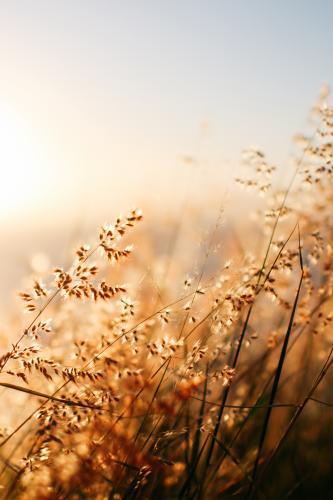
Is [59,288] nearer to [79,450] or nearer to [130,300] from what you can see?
[130,300]

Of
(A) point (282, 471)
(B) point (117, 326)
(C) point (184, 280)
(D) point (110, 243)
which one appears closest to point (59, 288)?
(D) point (110, 243)

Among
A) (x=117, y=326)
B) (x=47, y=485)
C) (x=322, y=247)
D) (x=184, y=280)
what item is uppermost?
(x=322, y=247)

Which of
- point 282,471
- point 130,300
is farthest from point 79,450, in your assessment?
point 282,471

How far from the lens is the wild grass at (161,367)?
5.90 ft

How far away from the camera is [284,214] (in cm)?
260

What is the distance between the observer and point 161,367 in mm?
1905

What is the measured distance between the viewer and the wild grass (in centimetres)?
180

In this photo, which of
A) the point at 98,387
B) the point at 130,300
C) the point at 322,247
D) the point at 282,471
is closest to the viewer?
the point at 130,300

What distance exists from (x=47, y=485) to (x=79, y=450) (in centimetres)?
21

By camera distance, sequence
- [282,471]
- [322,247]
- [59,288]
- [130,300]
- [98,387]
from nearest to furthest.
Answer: [59,288], [130,300], [98,387], [322,247], [282,471]

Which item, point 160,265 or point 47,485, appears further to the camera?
point 160,265

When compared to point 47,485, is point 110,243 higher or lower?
higher

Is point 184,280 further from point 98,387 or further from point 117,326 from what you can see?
point 98,387

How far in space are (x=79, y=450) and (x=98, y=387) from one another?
0.29 metres
